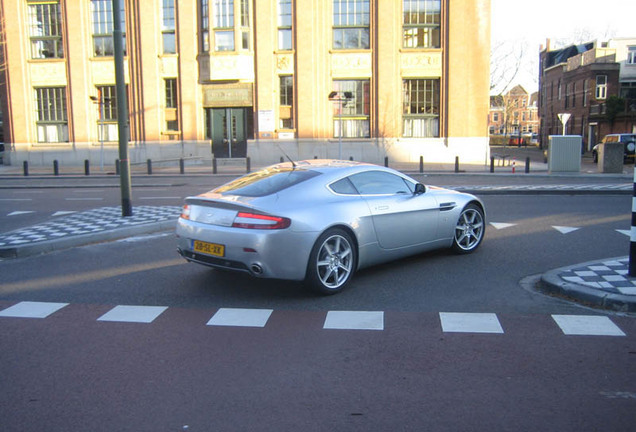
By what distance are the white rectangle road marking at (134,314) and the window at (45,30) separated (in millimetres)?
32095

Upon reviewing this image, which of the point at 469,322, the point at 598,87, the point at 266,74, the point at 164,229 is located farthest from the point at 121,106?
the point at 598,87

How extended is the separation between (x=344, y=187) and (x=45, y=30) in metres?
33.1

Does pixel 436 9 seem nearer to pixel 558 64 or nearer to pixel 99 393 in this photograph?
pixel 99 393

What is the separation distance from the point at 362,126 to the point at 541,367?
91.9 ft

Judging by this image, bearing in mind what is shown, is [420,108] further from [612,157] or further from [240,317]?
[240,317]

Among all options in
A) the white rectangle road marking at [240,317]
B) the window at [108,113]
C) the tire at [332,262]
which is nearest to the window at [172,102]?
the window at [108,113]

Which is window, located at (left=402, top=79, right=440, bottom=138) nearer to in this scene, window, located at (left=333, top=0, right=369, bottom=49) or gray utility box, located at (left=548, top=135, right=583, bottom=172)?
window, located at (left=333, top=0, right=369, bottom=49)

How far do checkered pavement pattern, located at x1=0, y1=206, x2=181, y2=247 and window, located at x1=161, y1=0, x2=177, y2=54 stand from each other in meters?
22.2

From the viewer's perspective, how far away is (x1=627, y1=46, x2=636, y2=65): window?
182 feet

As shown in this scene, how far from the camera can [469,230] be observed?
8086 mm

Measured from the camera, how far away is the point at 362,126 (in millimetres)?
31531

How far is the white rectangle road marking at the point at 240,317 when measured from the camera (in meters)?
5.28

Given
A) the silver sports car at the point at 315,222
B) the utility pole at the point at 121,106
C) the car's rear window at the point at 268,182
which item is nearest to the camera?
the silver sports car at the point at 315,222

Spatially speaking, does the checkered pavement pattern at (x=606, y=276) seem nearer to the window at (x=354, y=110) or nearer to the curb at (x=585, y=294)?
the curb at (x=585, y=294)
